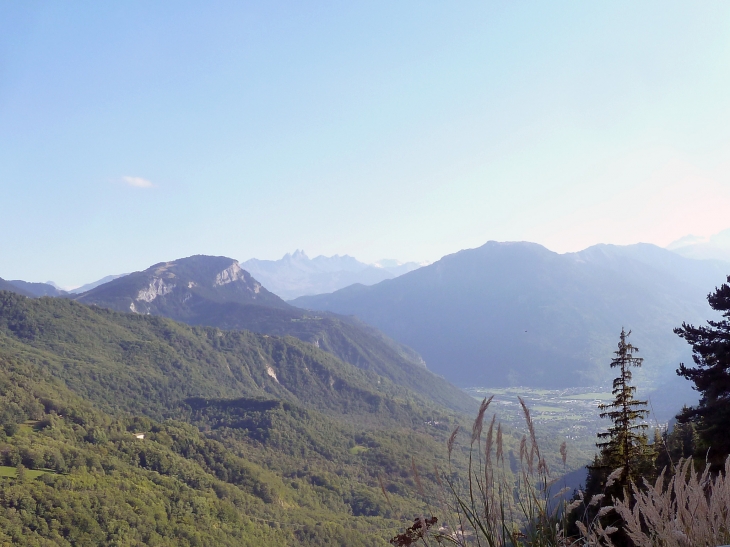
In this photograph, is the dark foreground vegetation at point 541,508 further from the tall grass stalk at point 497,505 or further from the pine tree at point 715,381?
the pine tree at point 715,381

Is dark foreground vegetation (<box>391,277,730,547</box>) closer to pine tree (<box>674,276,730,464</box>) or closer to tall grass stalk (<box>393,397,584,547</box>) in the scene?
tall grass stalk (<box>393,397,584,547</box>)

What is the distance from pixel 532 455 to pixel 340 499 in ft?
343

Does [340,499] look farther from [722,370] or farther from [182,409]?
[722,370]

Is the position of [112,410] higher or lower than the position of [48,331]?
lower

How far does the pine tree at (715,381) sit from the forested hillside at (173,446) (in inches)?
352

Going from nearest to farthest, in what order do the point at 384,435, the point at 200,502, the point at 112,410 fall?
1. the point at 200,502
2. the point at 112,410
3. the point at 384,435

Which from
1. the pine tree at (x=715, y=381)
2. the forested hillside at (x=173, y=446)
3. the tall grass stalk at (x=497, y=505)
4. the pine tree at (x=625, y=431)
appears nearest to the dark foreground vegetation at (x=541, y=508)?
the tall grass stalk at (x=497, y=505)

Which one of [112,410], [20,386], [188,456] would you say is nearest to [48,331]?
[112,410]

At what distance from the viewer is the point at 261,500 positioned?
85875 millimetres

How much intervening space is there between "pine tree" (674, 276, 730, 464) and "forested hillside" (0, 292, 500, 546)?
29.3ft

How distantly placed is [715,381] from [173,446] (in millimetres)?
97298

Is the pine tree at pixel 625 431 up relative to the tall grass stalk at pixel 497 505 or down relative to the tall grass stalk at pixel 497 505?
down

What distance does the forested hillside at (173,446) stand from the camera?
64.2 m

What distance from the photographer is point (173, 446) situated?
315ft
